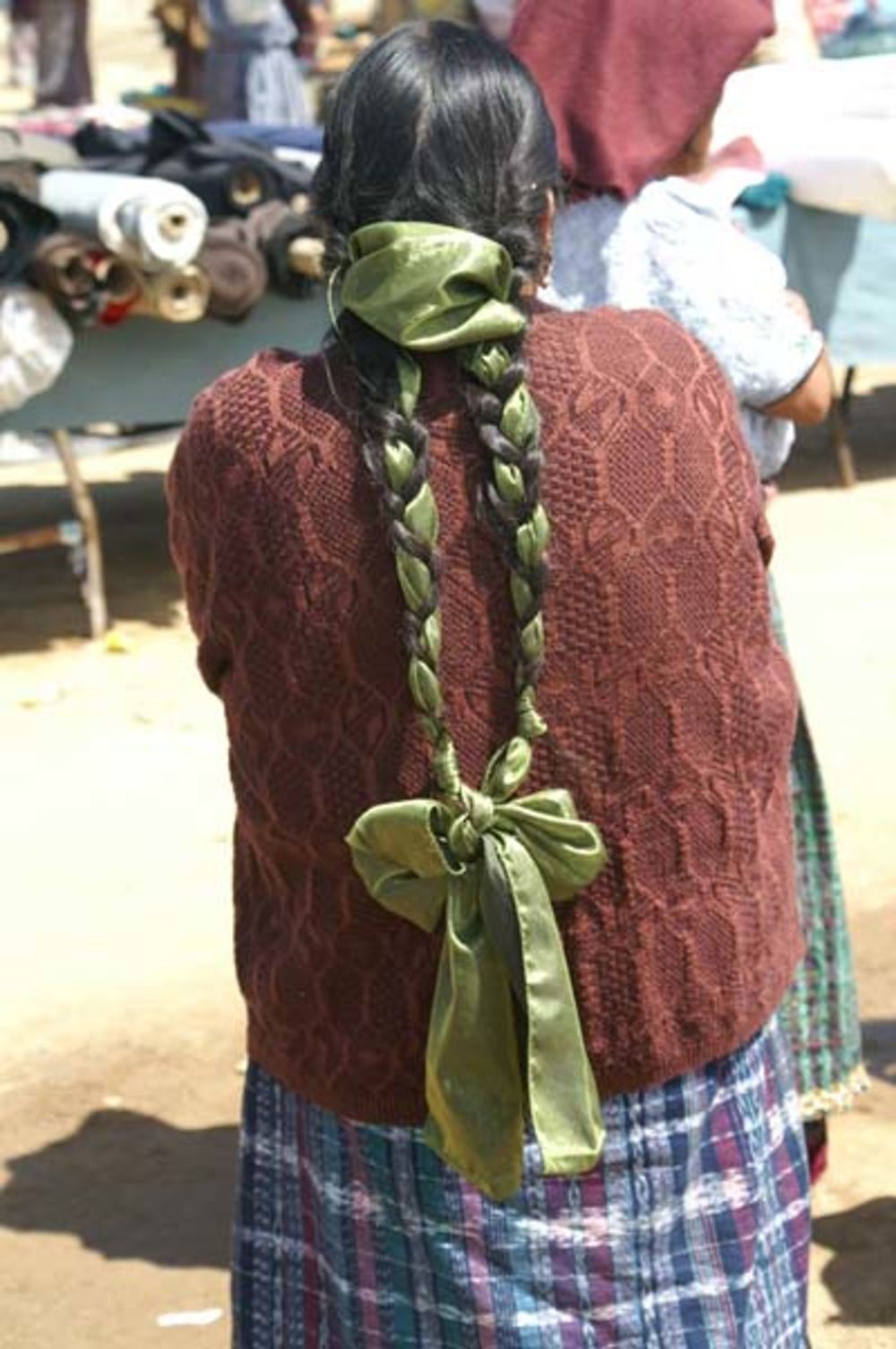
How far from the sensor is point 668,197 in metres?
3.05

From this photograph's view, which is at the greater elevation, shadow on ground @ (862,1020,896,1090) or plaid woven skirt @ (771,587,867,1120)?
plaid woven skirt @ (771,587,867,1120)

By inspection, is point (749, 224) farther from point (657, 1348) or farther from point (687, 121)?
point (657, 1348)

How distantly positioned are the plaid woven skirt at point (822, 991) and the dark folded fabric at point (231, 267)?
11.1 feet

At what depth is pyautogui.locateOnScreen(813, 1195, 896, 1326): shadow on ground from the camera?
3502 mm

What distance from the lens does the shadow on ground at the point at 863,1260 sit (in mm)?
3502

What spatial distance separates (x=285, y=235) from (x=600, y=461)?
4.86m

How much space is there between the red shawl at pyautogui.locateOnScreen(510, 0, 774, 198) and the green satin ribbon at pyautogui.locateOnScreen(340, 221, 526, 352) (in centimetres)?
110

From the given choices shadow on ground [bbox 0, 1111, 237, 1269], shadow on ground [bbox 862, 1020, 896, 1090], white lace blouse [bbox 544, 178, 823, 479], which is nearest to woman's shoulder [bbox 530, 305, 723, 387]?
white lace blouse [bbox 544, 178, 823, 479]

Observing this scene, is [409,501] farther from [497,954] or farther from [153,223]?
[153,223]

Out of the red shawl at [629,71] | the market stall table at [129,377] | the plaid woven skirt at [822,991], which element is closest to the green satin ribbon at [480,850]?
the red shawl at [629,71]

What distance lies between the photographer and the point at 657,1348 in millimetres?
2230

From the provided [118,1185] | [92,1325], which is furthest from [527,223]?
[118,1185]

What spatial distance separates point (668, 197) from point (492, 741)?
3.94ft

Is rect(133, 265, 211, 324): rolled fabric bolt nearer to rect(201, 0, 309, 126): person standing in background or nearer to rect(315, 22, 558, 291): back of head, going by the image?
rect(315, 22, 558, 291): back of head
